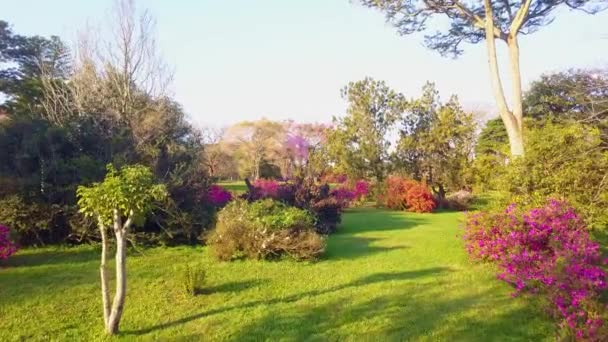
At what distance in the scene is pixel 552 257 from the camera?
19.7 ft

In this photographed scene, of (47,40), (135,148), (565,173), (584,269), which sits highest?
(47,40)

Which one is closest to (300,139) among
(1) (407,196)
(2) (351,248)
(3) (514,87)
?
(1) (407,196)

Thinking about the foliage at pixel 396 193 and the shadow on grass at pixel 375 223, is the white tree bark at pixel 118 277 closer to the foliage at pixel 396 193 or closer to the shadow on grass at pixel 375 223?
the shadow on grass at pixel 375 223

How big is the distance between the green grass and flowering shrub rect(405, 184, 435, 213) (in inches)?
362

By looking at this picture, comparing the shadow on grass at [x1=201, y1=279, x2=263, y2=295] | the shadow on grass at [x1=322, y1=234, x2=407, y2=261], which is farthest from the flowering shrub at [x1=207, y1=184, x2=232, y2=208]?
the shadow on grass at [x1=201, y1=279, x2=263, y2=295]

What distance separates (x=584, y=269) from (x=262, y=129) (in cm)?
4052

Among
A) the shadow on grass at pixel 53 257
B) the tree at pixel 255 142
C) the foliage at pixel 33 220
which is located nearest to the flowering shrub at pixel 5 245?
the shadow on grass at pixel 53 257

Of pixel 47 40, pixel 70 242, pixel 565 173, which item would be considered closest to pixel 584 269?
pixel 565 173

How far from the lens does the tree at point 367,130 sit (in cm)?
2269

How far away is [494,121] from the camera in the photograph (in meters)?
30.0

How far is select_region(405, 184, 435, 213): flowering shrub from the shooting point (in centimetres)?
1743

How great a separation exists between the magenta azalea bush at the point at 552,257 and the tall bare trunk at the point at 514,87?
4161 mm

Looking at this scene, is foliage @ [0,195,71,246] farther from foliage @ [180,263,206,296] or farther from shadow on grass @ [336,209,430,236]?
shadow on grass @ [336,209,430,236]

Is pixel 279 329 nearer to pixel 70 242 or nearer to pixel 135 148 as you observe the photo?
pixel 70 242
